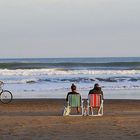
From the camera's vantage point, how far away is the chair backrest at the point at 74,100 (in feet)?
48.0

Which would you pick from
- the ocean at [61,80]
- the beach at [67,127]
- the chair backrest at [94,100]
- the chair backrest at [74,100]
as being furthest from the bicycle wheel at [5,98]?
the chair backrest at [94,100]

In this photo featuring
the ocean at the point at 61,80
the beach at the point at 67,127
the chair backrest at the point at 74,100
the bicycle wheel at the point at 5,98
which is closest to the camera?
the beach at the point at 67,127

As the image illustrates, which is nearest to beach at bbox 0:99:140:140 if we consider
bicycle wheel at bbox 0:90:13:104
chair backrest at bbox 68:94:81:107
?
chair backrest at bbox 68:94:81:107

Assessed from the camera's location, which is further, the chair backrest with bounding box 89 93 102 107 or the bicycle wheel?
the bicycle wheel

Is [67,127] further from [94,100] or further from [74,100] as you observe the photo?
[94,100]

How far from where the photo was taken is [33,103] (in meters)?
19.5

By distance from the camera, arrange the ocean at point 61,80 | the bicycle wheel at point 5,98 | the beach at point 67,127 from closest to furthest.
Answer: the beach at point 67,127
the bicycle wheel at point 5,98
the ocean at point 61,80

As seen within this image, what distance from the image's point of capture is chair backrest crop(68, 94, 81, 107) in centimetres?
1464

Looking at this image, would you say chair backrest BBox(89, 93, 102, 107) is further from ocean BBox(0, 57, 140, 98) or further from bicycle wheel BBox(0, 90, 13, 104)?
ocean BBox(0, 57, 140, 98)

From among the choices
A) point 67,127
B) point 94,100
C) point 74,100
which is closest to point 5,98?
point 74,100

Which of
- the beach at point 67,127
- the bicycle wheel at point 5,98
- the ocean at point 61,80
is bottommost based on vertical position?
the beach at point 67,127

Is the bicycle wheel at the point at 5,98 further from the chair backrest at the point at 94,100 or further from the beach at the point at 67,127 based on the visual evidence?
the chair backrest at the point at 94,100

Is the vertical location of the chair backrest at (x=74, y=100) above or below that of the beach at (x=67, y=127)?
above

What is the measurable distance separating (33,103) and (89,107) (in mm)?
4863
